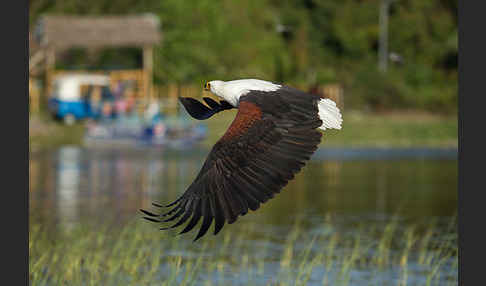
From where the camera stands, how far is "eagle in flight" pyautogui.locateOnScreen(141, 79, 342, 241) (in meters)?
7.86

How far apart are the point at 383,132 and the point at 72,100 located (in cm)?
1064

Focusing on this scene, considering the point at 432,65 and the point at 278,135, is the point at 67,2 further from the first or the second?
the point at 278,135

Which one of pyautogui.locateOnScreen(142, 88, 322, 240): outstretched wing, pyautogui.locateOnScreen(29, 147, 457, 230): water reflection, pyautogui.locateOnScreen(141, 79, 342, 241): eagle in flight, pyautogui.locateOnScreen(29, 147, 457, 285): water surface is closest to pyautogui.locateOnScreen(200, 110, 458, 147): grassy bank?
pyautogui.locateOnScreen(29, 147, 457, 285): water surface

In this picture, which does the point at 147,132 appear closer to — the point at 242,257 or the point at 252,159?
the point at 242,257

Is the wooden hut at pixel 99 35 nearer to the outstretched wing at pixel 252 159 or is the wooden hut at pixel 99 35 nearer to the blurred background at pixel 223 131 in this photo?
the blurred background at pixel 223 131

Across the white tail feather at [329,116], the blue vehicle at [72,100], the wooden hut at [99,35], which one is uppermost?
the wooden hut at [99,35]

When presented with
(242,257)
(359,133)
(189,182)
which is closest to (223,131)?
(359,133)

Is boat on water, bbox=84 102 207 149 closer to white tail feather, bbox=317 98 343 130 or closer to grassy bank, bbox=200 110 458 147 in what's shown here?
grassy bank, bbox=200 110 458 147

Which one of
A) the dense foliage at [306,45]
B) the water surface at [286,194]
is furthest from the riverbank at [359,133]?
the dense foliage at [306,45]

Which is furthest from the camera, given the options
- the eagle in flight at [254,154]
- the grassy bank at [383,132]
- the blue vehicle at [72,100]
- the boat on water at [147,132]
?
the blue vehicle at [72,100]

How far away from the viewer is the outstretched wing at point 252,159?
7.87 meters

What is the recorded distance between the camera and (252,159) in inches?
321

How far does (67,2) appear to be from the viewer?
1982 inches

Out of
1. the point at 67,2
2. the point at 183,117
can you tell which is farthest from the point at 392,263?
the point at 67,2
